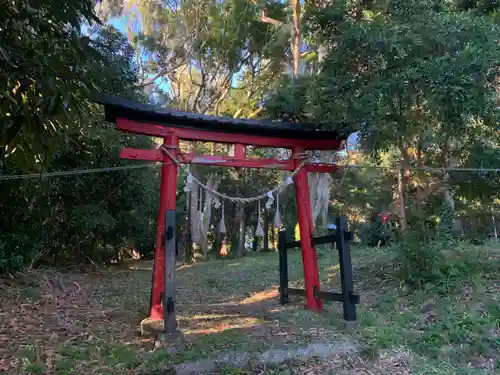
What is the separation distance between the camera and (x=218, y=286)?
9898mm

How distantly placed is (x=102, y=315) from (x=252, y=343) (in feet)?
9.28

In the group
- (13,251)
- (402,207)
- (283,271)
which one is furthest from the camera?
(402,207)

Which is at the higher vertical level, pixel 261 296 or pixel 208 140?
pixel 208 140

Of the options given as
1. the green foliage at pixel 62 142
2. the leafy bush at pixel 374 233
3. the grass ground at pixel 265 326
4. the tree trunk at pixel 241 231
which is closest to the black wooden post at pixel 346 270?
the grass ground at pixel 265 326

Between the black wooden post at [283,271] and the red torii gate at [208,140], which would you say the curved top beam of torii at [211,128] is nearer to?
the red torii gate at [208,140]

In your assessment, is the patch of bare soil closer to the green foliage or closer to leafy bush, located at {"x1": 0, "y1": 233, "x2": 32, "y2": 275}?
leafy bush, located at {"x1": 0, "y1": 233, "x2": 32, "y2": 275}

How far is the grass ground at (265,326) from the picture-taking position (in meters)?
4.46

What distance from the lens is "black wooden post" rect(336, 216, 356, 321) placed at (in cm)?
584

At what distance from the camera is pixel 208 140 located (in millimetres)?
6281

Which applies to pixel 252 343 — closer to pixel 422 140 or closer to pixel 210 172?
pixel 422 140

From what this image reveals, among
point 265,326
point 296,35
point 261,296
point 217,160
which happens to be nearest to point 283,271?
point 261,296

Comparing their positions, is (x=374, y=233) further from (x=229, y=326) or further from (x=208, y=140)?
(x=229, y=326)

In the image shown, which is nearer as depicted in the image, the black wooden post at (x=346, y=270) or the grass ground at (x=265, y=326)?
the grass ground at (x=265, y=326)

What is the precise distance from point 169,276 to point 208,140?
204 centimetres
